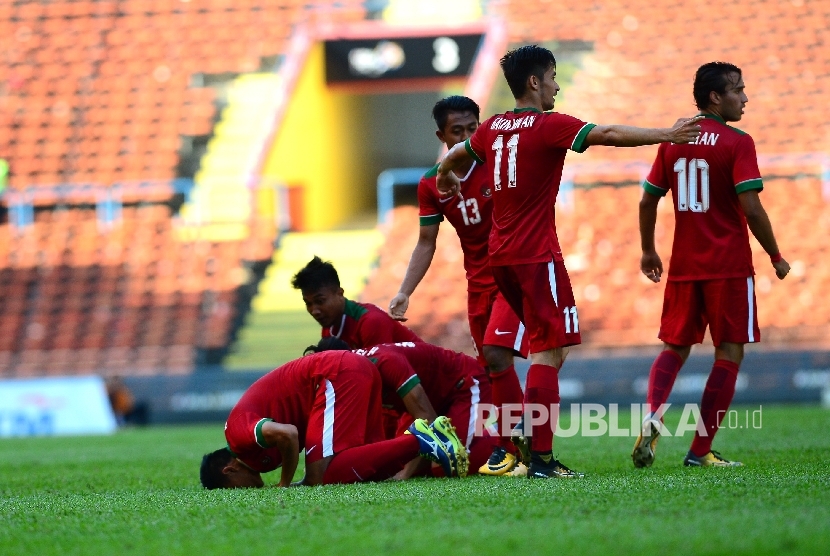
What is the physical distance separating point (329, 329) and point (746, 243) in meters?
2.27

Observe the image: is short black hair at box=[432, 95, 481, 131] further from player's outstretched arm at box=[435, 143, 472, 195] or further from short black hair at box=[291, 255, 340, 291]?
short black hair at box=[291, 255, 340, 291]

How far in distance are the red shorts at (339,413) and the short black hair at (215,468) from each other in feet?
1.36

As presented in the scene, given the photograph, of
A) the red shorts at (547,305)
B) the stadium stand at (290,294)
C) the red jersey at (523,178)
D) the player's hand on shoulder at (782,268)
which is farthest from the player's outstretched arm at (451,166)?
the stadium stand at (290,294)

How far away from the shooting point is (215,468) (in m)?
5.70

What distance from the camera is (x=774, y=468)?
5.45m

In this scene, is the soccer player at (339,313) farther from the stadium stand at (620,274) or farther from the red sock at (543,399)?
the stadium stand at (620,274)

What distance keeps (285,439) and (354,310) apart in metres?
1.33

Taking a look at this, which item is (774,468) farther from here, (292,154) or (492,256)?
Answer: (292,154)

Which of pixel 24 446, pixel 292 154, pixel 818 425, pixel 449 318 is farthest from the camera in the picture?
pixel 292 154

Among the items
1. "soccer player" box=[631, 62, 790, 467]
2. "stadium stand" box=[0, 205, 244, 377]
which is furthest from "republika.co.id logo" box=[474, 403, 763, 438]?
"stadium stand" box=[0, 205, 244, 377]

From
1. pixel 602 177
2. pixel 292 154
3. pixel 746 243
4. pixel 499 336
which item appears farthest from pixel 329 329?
pixel 292 154

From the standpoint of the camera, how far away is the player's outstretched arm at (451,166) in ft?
18.2

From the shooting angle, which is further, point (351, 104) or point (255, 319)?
point (351, 104)

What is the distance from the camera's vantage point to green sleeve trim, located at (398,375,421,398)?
232 inches
